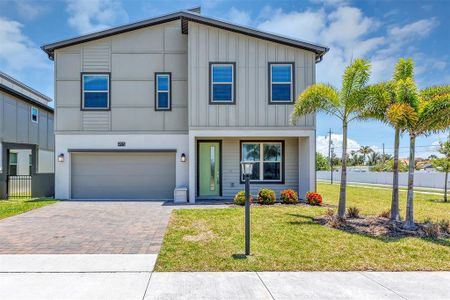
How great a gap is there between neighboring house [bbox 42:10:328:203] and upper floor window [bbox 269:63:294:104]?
0.14ft

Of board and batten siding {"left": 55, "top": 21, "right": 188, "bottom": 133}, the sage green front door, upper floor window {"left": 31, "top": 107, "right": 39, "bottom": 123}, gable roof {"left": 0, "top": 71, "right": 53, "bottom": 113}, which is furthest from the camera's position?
upper floor window {"left": 31, "top": 107, "right": 39, "bottom": 123}

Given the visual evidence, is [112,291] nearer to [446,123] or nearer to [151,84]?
[446,123]

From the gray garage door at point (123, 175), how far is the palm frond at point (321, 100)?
6826 millimetres

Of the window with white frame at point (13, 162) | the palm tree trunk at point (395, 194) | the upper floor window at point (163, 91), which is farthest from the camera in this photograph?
the window with white frame at point (13, 162)

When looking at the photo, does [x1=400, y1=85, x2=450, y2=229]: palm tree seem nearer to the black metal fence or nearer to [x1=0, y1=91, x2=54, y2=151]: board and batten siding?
the black metal fence

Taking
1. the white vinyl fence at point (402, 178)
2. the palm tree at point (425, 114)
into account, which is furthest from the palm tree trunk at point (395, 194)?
the white vinyl fence at point (402, 178)

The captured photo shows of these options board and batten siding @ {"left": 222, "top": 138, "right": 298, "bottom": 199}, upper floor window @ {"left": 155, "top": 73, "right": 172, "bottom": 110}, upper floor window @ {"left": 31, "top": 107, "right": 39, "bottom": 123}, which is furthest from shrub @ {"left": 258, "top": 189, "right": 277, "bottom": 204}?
upper floor window @ {"left": 31, "top": 107, "right": 39, "bottom": 123}

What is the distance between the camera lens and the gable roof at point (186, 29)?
12.3 meters

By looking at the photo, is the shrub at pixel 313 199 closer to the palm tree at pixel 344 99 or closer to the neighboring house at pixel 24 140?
the palm tree at pixel 344 99

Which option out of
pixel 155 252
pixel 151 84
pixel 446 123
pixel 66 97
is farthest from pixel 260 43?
pixel 155 252

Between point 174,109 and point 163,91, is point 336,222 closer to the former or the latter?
point 174,109

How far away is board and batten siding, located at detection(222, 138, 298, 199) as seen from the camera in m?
13.5

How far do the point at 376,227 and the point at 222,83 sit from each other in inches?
318

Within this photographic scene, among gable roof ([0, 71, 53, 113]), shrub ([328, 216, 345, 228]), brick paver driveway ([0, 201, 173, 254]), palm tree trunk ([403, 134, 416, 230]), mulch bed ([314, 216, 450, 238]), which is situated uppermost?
gable roof ([0, 71, 53, 113])
